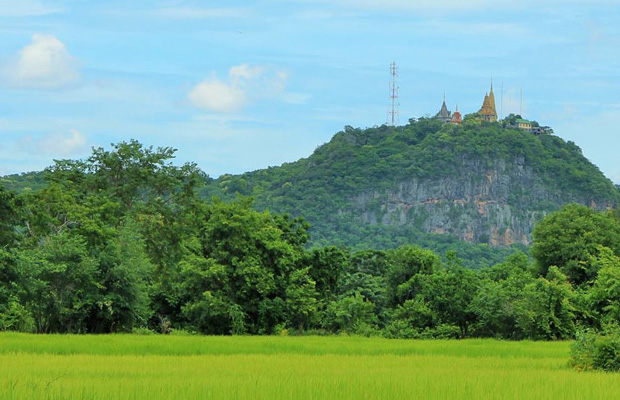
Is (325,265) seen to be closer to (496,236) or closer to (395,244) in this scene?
(395,244)

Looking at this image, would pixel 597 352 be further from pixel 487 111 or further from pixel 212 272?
pixel 487 111

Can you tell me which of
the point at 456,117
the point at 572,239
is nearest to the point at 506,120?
the point at 456,117

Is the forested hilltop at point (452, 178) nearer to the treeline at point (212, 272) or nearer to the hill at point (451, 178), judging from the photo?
the hill at point (451, 178)

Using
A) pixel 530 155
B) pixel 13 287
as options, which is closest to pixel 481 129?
pixel 530 155

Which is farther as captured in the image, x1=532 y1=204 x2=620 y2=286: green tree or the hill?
the hill

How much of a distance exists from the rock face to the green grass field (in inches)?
5411

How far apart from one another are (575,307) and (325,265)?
33.8 feet

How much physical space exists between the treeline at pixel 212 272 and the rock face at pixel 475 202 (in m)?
122

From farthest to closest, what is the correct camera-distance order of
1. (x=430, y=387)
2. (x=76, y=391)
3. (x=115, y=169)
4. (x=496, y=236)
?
1. (x=496, y=236)
2. (x=115, y=169)
3. (x=430, y=387)
4. (x=76, y=391)

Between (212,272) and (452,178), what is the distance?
141 m

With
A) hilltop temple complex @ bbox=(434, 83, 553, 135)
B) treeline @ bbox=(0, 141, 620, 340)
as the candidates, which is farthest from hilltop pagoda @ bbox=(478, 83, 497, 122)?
treeline @ bbox=(0, 141, 620, 340)

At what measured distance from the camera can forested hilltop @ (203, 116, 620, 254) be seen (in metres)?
158

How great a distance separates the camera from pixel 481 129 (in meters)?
174

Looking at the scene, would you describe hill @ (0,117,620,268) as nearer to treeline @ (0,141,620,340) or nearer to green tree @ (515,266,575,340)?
treeline @ (0,141,620,340)
